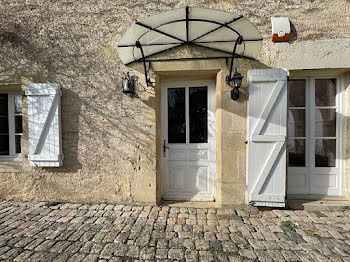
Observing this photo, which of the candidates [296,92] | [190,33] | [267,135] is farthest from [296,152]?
[190,33]

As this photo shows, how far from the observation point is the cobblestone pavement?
5.92 feet

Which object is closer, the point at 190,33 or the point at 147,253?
the point at 147,253

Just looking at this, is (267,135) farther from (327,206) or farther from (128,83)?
(128,83)

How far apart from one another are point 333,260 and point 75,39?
14.4 ft

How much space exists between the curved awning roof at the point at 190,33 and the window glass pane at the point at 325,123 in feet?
4.98

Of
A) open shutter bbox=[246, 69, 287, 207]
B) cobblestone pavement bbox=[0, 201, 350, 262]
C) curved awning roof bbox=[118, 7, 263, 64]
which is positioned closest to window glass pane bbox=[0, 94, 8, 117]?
cobblestone pavement bbox=[0, 201, 350, 262]

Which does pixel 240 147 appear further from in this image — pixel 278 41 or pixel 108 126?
pixel 108 126

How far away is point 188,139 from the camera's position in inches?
118

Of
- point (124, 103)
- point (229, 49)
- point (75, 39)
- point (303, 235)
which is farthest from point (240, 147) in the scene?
point (75, 39)

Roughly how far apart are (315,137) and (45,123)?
4.44 meters

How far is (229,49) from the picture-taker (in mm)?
2596

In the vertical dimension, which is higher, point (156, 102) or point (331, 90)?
point (331, 90)

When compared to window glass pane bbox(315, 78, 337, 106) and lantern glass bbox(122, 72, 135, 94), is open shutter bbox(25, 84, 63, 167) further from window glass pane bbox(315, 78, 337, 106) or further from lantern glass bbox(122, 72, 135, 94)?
window glass pane bbox(315, 78, 337, 106)

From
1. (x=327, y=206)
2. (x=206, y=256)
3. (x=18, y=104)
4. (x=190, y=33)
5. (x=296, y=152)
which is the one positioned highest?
(x=190, y=33)
